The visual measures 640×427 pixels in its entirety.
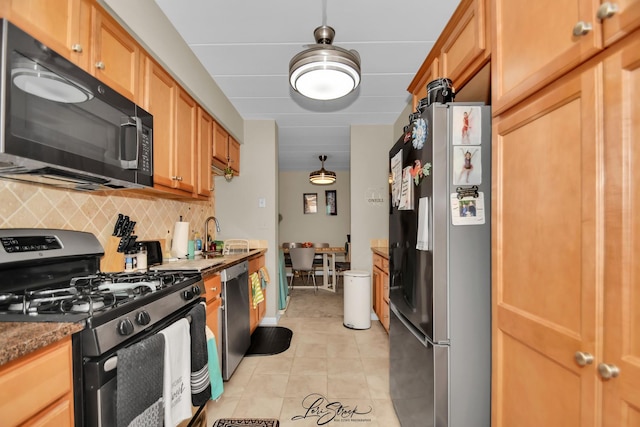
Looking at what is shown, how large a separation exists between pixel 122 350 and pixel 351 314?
262cm

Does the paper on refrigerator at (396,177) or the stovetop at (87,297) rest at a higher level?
the paper on refrigerator at (396,177)

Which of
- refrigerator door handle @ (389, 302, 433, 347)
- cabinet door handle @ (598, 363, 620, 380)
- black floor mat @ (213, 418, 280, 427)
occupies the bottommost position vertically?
black floor mat @ (213, 418, 280, 427)

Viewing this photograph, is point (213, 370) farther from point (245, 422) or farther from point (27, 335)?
point (27, 335)

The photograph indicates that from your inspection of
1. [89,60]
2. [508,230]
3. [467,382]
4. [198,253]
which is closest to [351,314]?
[198,253]

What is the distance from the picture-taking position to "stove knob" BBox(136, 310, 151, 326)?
109cm

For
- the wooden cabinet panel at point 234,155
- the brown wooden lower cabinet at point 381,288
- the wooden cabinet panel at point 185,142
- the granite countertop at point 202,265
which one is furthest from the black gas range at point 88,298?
the brown wooden lower cabinet at point 381,288

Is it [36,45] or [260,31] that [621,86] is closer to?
[36,45]

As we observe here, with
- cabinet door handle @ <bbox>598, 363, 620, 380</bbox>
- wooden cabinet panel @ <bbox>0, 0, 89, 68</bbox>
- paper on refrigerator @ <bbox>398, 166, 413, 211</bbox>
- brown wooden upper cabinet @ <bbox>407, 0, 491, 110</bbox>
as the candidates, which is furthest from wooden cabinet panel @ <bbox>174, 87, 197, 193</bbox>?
cabinet door handle @ <bbox>598, 363, 620, 380</bbox>

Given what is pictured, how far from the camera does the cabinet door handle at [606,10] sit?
655mm

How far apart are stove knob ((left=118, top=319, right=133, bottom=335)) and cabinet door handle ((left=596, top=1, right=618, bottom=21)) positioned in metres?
1.63

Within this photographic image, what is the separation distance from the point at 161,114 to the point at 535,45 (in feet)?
6.47

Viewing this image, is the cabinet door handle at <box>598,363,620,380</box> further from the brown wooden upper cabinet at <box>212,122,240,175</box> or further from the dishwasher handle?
the brown wooden upper cabinet at <box>212,122,240,175</box>

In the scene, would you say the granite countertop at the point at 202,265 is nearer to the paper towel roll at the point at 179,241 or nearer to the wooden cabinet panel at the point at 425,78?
the paper towel roll at the point at 179,241

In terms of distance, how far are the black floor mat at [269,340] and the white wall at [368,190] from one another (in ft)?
3.91
